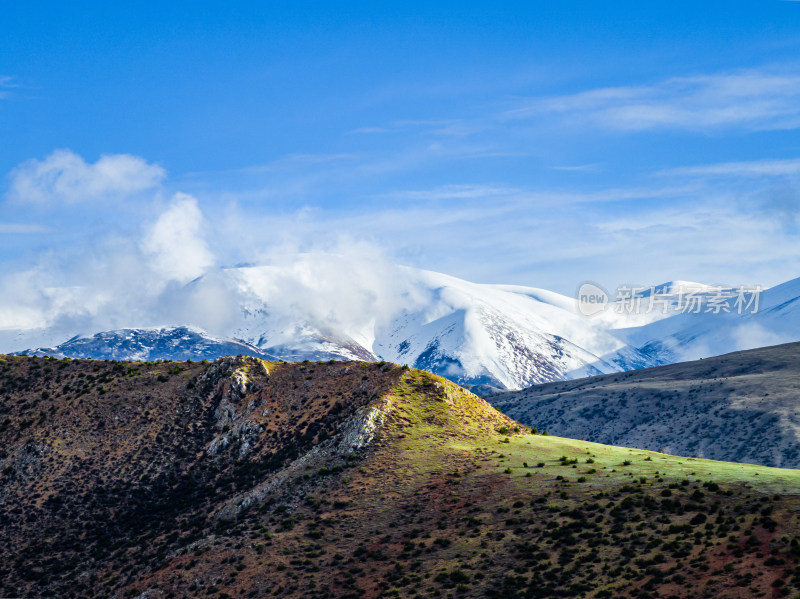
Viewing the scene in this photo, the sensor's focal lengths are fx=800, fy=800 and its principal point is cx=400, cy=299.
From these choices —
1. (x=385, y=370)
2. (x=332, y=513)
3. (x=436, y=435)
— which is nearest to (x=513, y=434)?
(x=436, y=435)

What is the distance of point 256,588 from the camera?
3307 inches

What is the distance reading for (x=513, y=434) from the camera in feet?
382

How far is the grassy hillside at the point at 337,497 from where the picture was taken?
72.0 m

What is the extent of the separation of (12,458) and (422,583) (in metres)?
74.7

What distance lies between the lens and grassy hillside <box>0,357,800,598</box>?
72000mm

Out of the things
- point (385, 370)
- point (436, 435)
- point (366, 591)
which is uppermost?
point (385, 370)

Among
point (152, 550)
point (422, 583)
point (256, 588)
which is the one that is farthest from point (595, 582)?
point (152, 550)

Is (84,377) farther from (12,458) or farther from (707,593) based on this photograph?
(707,593)

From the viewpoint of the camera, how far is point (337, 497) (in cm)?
9888

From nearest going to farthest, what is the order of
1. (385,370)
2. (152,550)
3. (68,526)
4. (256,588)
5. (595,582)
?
(595,582) < (256,588) < (152,550) < (68,526) < (385,370)

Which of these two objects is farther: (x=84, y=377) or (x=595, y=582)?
(x=84, y=377)

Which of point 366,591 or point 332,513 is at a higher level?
point 332,513

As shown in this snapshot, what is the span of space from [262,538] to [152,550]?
17.0m

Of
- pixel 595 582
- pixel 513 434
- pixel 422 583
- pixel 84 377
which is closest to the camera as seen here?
pixel 595 582
